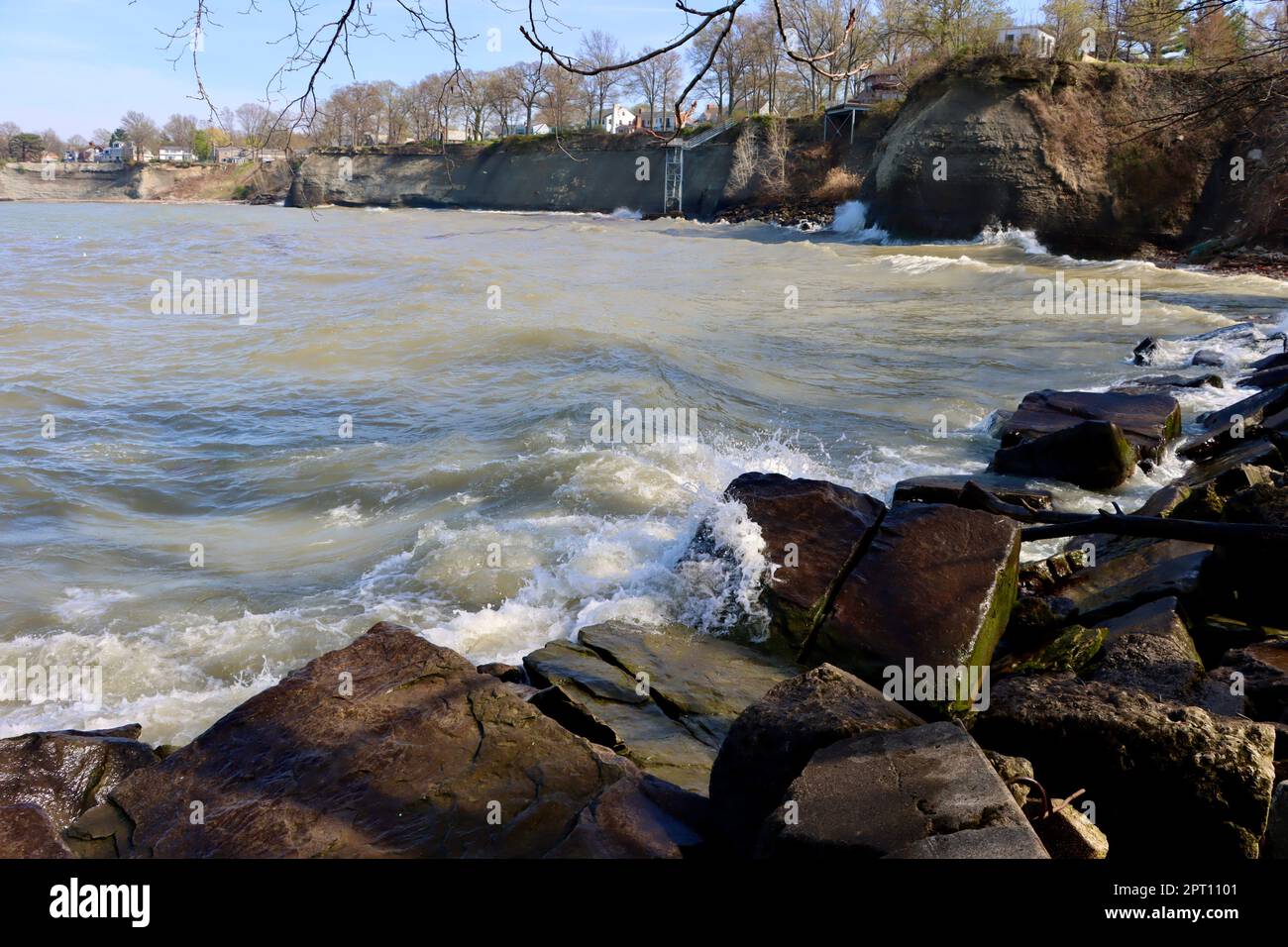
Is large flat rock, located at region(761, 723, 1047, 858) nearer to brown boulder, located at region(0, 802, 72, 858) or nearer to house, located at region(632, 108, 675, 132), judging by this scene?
house, located at region(632, 108, 675, 132)

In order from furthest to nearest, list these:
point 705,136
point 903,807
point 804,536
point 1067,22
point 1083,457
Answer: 1. point 705,136
2. point 1067,22
3. point 1083,457
4. point 804,536
5. point 903,807

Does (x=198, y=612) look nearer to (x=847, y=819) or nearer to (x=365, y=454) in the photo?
(x=365, y=454)

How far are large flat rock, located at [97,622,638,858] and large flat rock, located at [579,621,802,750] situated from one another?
3.05 feet

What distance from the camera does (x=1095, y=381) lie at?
1412 centimetres

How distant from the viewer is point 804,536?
5.77 meters

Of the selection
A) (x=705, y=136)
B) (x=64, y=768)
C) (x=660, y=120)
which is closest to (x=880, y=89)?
(x=705, y=136)

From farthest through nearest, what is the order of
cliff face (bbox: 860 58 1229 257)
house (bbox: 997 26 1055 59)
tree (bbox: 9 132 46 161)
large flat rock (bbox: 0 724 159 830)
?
tree (bbox: 9 132 46 161), house (bbox: 997 26 1055 59), cliff face (bbox: 860 58 1229 257), large flat rock (bbox: 0 724 159 830)

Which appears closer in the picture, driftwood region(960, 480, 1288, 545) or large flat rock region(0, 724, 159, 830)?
large flat rock region(0, 724, 159, 830)

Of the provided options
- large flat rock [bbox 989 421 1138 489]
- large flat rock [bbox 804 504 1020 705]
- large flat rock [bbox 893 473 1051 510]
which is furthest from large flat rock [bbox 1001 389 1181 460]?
large flat rock [bbox 804 504 1020 705]

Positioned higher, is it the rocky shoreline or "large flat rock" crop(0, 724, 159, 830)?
the rocky shoreline

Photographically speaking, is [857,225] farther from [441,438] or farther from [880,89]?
[441,438]

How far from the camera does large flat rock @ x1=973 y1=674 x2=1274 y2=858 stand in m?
3.28

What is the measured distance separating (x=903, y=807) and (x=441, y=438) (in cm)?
951
